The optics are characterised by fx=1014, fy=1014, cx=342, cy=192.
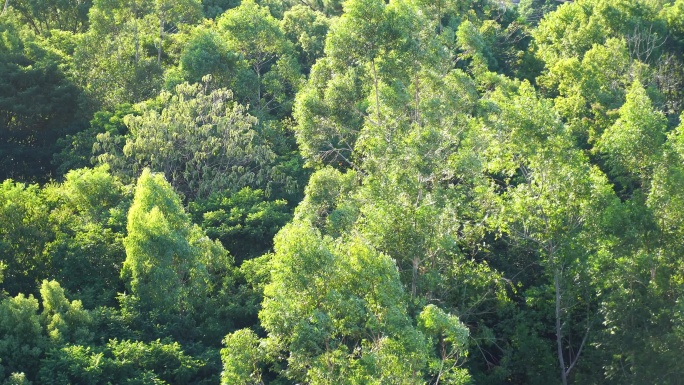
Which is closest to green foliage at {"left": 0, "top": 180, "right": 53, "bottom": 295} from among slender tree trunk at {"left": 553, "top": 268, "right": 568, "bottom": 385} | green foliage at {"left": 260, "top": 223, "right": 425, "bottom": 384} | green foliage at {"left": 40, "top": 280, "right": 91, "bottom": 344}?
green foliage at {"left": 40, "top": 280, "right": 91, "bottom": 344}

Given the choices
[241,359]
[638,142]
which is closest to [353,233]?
[241,359]

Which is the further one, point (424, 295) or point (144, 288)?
point (144, 288)

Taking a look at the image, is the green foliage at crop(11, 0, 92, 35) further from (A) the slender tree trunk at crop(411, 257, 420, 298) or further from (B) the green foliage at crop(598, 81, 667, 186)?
(B) the green foliage at crop(598, 81, 667, 186)

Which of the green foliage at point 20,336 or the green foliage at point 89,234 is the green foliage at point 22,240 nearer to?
the green foliage at point 89,234

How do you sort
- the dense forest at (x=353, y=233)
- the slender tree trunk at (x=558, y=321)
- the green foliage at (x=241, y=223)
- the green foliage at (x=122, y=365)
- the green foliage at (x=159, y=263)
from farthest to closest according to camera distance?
1. the green foliage at (x=241, y=223)
2. the green foliage at (x=159, y=263)
3. the slender tree trunk at (x=558, y=321)
4. the green foliage at (x=122, y=365)
5. the dense forest at (x=353, y=233)

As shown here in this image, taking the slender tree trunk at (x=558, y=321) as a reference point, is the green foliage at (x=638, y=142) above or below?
above

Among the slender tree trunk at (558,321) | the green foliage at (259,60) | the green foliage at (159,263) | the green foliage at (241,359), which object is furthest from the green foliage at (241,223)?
the green foliage at (241,359)

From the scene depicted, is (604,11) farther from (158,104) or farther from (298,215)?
(298,215)

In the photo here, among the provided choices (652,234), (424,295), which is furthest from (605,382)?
(424,295)
